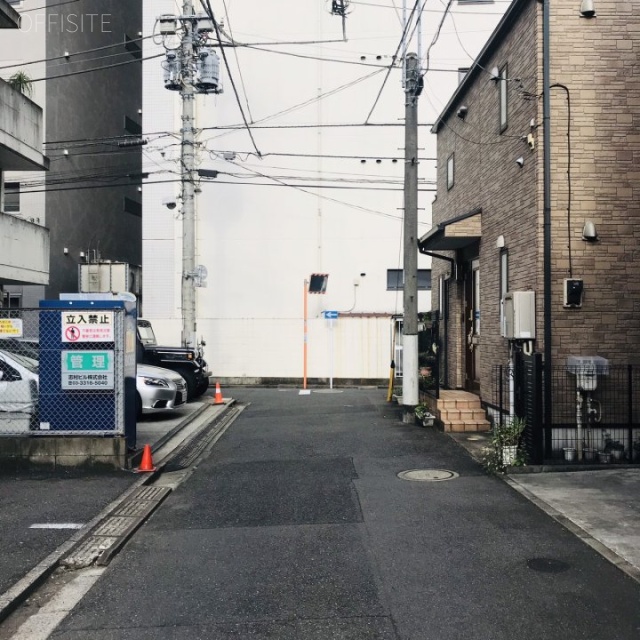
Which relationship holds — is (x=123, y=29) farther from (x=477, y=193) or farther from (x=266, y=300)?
(x=477, y=193)

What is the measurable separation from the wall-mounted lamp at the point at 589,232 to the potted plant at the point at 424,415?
15.4 ft

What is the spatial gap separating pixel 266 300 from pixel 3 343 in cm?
1524

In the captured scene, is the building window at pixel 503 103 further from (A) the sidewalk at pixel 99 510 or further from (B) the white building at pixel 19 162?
(B) the white building at pixel 19 162

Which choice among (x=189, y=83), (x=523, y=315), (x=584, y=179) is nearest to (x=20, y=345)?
(x=523, y=315)

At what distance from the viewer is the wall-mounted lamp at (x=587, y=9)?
922 cm

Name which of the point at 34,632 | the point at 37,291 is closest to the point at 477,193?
the point at 34,632

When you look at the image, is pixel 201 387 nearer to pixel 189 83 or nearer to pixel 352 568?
pixel 189 83

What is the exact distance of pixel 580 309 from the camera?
30.0 feet

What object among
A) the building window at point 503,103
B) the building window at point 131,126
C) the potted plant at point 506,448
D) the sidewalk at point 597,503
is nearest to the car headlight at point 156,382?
the sidewalk at point 597,503

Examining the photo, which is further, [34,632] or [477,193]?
[477,193]

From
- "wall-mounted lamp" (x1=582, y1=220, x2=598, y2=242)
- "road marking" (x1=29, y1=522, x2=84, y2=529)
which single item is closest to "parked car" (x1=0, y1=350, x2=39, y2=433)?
"road marking" (x1=29, y1=522, x2=84, y2=529)

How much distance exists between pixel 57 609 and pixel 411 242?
10111 mm

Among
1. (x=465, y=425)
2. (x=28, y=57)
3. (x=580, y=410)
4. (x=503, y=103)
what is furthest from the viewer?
(x=28, y=57)

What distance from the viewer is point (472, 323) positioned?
13758mm
